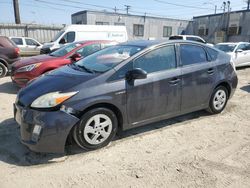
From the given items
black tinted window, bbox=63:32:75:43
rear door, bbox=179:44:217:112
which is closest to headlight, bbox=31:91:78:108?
rear door, bbox=179:44:217:112

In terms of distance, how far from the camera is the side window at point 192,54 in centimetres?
420

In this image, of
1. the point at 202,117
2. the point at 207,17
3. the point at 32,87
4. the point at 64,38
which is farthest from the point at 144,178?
the point at 207,17

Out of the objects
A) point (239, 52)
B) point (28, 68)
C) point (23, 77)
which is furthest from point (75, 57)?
point (239, 52)

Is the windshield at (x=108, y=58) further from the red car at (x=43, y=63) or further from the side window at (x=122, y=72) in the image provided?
the red car at (x=43, y=63)

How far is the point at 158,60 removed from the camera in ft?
12.8

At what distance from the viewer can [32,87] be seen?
138 inches

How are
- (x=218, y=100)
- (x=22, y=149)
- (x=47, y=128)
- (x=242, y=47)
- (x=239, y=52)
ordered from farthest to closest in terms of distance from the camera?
1. (x=242, y=47)
2. (x=239, y=52)
3. (x=218, y=100)
4. (x=22, y=149)
5. (x=47, y=128)

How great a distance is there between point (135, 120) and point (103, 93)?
29.0 inches

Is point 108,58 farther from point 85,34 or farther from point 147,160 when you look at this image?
point 85,34

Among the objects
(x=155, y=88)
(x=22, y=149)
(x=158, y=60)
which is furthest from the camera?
(x=158, y=60)

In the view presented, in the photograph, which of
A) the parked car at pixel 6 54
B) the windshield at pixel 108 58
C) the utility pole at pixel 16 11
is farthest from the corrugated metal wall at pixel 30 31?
the windshield at pixel 108 58

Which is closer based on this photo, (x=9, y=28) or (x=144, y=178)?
(x=144, y=178)

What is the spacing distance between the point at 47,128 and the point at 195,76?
2676 millimetres

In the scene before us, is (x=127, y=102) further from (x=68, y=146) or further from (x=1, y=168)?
(x=1, y=168)
